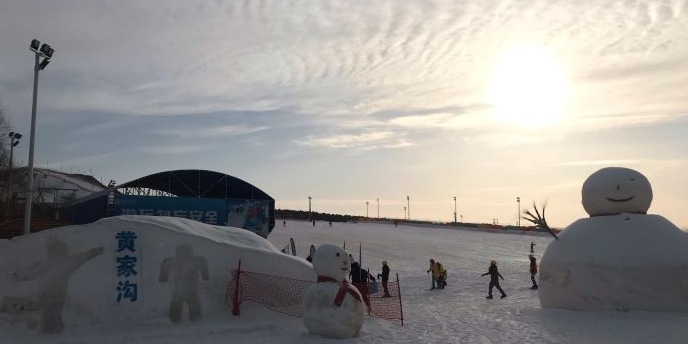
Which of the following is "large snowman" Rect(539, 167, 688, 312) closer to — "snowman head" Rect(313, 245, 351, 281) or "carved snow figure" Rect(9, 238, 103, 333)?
"snowman head" Rect(313, 245, 351, 281)

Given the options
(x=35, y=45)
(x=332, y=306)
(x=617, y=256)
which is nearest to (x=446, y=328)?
(x=332, y=306)

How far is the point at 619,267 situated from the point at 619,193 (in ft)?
8.05

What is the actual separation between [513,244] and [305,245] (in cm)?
2014

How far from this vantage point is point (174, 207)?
27.4 m

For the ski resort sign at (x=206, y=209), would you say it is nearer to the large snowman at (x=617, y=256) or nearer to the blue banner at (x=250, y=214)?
the blue banner at (x=250, y=214)

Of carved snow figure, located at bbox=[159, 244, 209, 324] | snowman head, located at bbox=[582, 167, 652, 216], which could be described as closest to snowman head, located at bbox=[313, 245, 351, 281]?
carved snow figure, located at bbox=[159, 244, 209, 324]

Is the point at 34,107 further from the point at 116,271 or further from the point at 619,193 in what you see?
the point at 619,193

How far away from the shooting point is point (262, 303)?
39.5 ft

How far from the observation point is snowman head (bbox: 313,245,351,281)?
421 inches

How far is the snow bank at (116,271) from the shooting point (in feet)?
34.0

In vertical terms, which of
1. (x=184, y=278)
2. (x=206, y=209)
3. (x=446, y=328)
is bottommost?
(x=446, y=328)

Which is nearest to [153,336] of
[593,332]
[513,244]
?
[593,332]

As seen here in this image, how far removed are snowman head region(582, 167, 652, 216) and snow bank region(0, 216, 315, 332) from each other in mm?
9903

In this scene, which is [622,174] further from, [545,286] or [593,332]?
[593,332]
